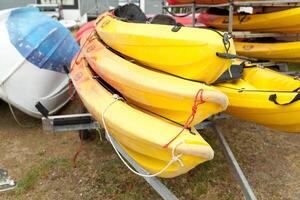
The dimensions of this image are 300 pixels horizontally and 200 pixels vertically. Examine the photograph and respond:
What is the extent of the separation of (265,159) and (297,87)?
37.5 inches

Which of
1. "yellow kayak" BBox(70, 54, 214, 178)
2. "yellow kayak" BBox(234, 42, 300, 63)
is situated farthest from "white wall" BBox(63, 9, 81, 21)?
"yellow kayak" BBox(70, 54, 214, 178)

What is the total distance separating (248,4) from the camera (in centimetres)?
422

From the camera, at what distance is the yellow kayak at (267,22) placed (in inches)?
157

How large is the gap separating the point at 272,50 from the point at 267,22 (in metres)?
0.39

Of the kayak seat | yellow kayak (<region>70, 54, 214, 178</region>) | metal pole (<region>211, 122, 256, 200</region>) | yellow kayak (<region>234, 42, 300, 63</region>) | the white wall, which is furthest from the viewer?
the white wall

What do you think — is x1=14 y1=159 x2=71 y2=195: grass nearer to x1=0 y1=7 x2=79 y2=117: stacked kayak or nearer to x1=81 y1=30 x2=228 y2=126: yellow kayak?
x1=0 y1=7 x2=79 y2=117: stacked kayak

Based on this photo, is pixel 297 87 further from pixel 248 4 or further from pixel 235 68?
pixel 248 4

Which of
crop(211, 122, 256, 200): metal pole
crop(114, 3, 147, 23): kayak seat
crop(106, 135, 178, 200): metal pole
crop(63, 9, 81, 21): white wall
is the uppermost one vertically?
crop(114, 3, 147, 23): kayak seat

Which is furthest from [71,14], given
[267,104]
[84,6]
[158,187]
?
[158,187]

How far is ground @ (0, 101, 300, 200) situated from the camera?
9.37 ft

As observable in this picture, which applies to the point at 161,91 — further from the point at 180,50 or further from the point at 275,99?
the point at 275,99

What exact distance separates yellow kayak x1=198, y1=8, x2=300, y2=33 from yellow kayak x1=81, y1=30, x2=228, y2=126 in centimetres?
228

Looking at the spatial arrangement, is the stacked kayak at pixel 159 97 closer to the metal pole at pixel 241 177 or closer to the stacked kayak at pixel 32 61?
the metal pole at pixel 241 177

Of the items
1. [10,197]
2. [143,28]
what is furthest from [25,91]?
[143,28]
